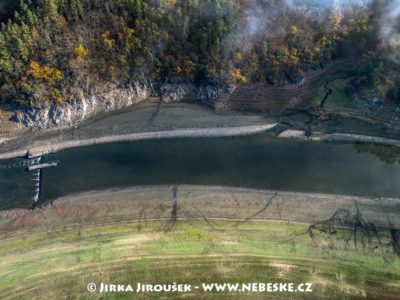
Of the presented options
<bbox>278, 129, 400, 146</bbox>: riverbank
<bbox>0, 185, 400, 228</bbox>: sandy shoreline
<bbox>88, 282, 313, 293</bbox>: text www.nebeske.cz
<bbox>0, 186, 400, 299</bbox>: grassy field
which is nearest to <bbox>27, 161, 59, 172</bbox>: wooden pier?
<bbox>0, 185, 400, 228</bbox>: sandy shoreline

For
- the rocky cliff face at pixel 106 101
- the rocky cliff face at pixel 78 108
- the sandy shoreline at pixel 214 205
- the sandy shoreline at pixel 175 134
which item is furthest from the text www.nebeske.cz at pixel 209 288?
the rocky cliff face at pixel 106 101

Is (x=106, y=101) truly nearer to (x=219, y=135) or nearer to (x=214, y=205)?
(x=219, y=135)

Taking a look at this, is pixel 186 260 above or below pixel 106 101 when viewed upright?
below

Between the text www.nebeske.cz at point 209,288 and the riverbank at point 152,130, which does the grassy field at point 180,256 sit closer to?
the text www.nebeske.cz at point 209,288

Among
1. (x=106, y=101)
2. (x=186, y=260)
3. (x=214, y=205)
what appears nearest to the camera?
(x=186, y=260)

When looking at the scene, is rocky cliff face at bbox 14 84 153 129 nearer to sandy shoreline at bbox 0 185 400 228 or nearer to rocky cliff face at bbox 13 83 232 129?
rocky cliff face at bbox 13 83 232 129

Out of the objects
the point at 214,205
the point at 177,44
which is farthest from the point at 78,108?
the point at 214,205
